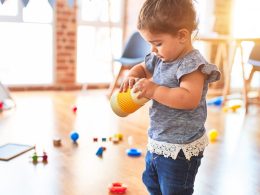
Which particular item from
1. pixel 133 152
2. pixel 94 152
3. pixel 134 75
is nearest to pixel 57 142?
pixel 94 152

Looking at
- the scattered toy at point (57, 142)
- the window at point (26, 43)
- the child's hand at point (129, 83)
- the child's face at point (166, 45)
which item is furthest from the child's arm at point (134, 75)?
the window at point (26, 43)

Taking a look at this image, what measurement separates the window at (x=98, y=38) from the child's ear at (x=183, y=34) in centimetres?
326

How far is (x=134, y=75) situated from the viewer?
1100mm

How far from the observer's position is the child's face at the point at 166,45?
939mm

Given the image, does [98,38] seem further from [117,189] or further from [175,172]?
[175,172]

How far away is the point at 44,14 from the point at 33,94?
89 cm

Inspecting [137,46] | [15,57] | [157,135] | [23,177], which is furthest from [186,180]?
[15,57]

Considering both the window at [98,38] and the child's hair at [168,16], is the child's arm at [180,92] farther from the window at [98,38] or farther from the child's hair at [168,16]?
the window at [98,38]

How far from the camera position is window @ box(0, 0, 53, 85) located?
3.88 m

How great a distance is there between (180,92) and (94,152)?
1.14m

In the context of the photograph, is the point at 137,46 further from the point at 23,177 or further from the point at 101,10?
the point at 23,177

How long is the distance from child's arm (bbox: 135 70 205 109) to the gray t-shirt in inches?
1.0

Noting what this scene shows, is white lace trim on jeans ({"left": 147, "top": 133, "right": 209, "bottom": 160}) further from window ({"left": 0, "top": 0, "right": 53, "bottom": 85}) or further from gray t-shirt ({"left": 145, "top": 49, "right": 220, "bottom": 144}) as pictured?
window ({"left": 0, "top": 0, "right": 53, "bottom": 85})

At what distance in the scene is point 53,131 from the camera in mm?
2352
